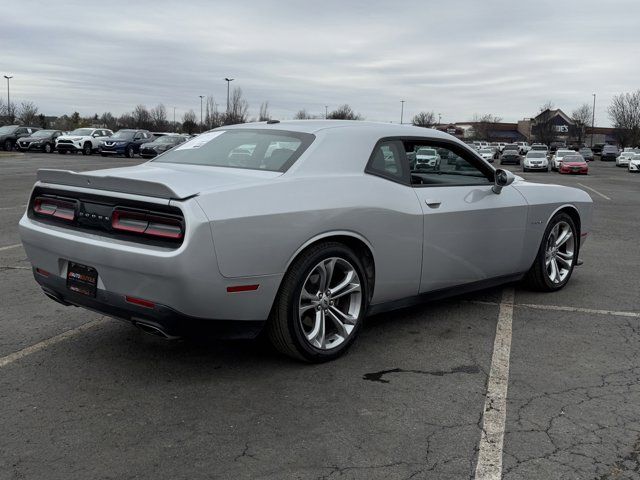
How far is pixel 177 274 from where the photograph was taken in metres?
3.25

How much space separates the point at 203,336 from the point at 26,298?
2628mm

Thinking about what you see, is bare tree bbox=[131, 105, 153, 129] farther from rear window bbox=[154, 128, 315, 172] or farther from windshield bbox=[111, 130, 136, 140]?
rear window bbox=[154, 128, 315, 172]

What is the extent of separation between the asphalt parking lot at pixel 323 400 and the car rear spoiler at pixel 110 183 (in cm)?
85

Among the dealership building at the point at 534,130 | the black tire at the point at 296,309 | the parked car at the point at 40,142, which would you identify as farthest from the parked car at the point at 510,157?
the dealership building at the point at 534,130

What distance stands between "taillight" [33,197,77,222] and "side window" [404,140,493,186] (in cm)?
241

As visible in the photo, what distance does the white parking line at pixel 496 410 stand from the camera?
9.20 feet

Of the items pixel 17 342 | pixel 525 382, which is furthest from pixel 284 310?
pixel 17 342

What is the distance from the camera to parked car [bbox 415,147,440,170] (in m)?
4.95

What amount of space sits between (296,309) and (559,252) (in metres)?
3.41

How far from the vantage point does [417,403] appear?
3459 mm

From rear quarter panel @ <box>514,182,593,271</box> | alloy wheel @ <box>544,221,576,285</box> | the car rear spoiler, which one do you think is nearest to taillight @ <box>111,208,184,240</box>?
the car rear spoiler

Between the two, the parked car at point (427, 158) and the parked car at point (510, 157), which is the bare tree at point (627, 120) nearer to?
the parked car at point (510, 157)

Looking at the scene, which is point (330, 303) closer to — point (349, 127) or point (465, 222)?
point (349, 127)

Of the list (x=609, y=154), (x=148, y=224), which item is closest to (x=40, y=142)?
(x=148, y=224)
